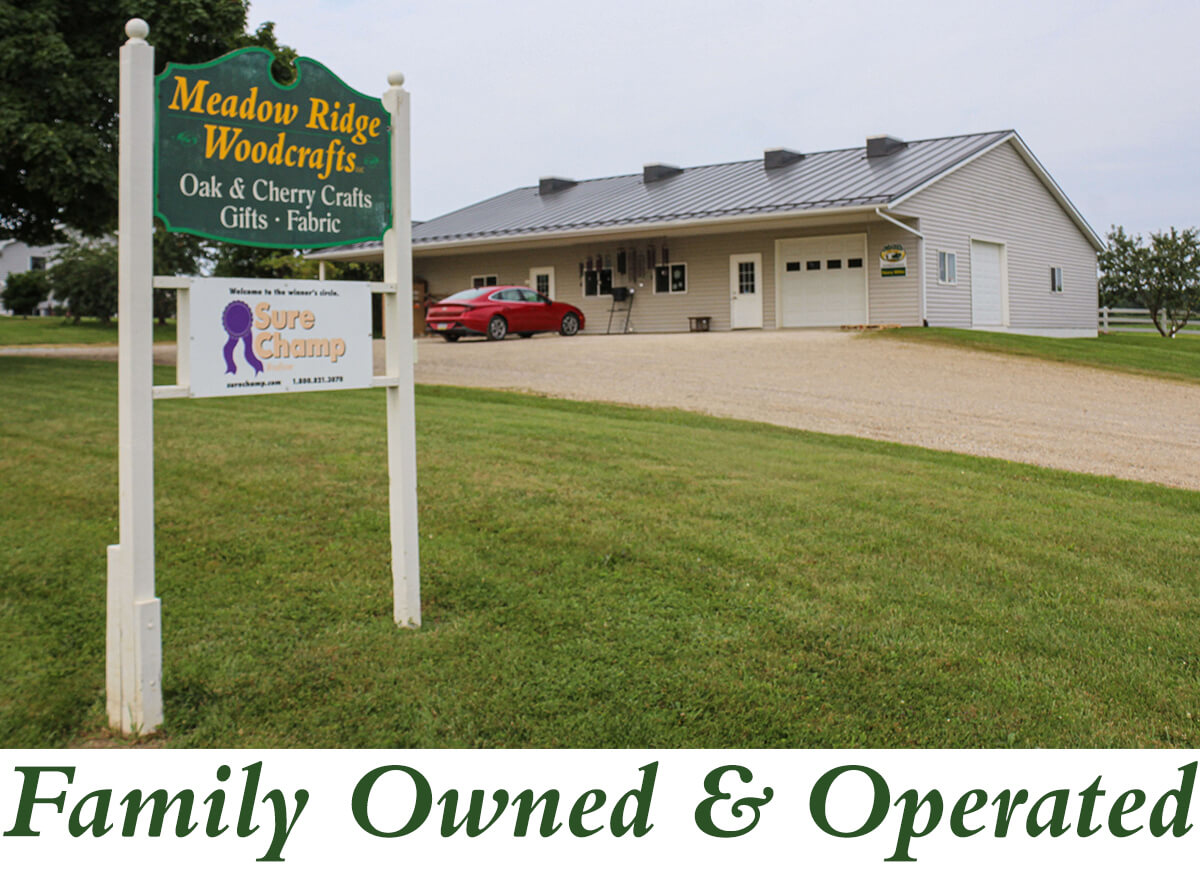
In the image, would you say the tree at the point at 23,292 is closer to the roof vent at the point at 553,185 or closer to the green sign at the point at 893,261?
the roof vent at the point at 553,185

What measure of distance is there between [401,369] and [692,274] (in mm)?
23281

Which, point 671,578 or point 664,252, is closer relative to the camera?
point 671,578

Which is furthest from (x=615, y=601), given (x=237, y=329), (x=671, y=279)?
(x=671, y=279)

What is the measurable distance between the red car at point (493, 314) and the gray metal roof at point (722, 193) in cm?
327

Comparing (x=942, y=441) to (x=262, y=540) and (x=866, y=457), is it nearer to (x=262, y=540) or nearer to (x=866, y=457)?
(x=866, y=457)

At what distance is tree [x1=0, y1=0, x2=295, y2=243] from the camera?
49.6 feet

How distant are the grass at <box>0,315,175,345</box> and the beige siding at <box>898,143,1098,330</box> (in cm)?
2003

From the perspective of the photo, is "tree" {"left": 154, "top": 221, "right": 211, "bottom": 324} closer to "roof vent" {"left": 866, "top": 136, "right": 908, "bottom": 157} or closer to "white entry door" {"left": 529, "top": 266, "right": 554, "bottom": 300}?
"white entry door" {"left": 529, "top": 266, "right": 554, "bottom": 300}

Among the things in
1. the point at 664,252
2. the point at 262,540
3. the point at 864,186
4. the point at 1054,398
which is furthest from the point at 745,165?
the point at 262,540

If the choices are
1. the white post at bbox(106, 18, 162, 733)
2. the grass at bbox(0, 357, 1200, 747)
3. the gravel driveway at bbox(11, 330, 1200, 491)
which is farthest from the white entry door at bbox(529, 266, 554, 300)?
the white post at bbox(106, 18, 162, 733)

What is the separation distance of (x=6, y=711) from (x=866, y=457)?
21.5 ft

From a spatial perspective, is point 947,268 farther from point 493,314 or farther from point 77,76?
point 77,76

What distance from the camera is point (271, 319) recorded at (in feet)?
13.2

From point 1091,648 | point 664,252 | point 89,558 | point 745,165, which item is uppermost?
point 745,165
